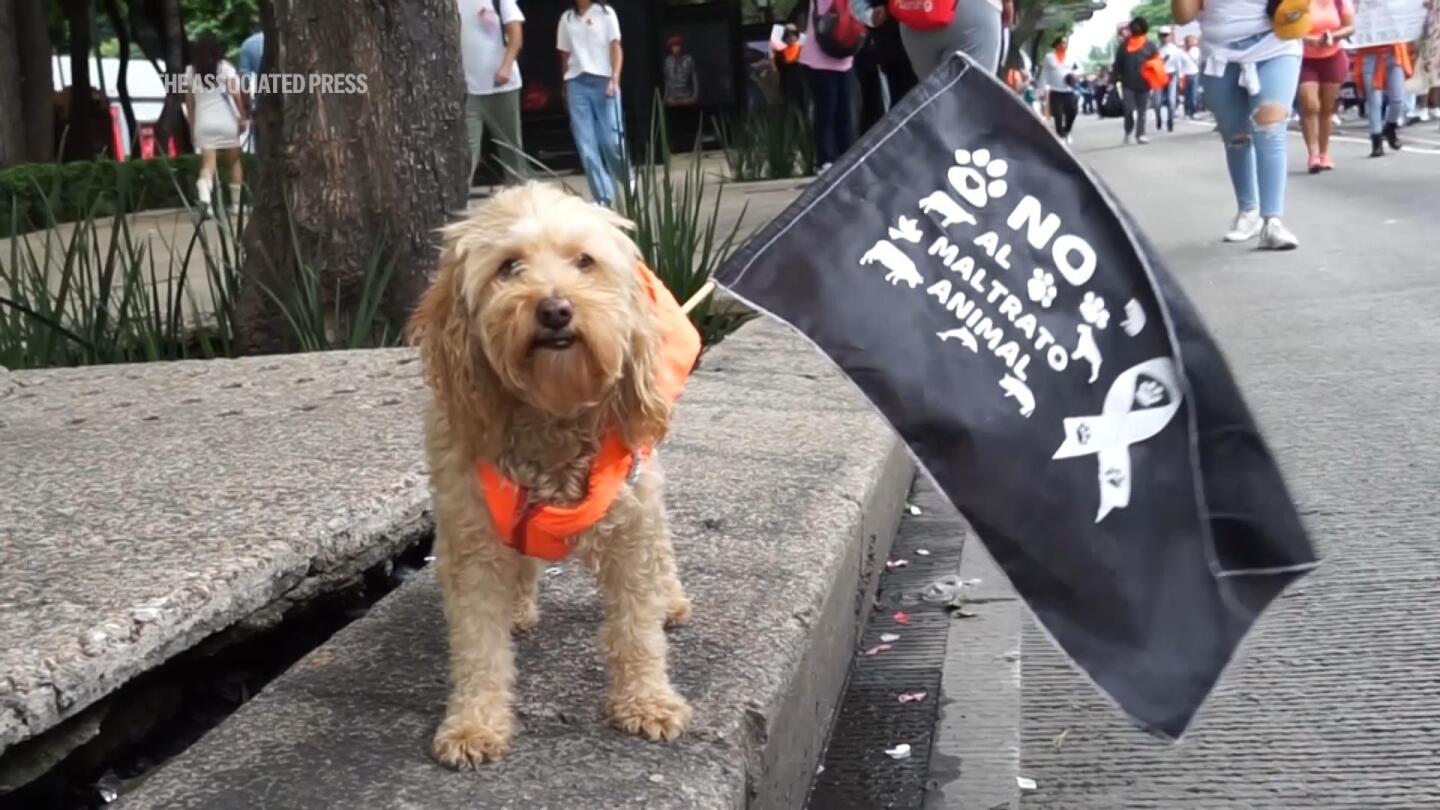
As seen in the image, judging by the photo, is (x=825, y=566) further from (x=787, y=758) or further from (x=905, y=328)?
(x=905, y=328)

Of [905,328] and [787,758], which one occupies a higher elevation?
[905,328]

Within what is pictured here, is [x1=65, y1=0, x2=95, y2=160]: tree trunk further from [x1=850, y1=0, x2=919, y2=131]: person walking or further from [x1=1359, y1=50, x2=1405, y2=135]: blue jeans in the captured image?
[x1=1359, y1=50, x2=1405, y2=135]: blue jeans

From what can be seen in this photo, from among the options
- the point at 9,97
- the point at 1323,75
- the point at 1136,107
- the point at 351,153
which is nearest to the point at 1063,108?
the point at 1136,107

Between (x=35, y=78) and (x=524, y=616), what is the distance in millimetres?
26369

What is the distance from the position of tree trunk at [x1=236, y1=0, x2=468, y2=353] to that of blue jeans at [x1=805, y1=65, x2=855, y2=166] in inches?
322

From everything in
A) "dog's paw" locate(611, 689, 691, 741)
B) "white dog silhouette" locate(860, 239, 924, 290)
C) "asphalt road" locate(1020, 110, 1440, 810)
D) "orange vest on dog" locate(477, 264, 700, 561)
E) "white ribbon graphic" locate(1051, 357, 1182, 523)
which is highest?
"white dog silhouette" locate(860, 239, 924, 290)

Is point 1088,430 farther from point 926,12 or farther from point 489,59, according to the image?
point 489,59

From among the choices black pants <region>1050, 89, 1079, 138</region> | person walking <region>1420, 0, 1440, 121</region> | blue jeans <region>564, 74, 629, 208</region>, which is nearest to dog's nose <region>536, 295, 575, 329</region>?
blue jeans <region>564, 74, 629, 208</region>

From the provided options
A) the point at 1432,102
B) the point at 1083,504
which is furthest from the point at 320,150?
the point at 1432,102

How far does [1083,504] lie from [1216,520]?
22 cm

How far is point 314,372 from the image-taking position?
17.9ft

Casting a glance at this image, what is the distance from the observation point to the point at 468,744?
2635 millimetres

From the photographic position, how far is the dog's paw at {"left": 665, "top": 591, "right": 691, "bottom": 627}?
10.8 feet

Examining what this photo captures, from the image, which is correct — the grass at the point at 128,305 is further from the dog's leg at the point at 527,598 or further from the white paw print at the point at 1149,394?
the white paw print at the point at 1149,394
